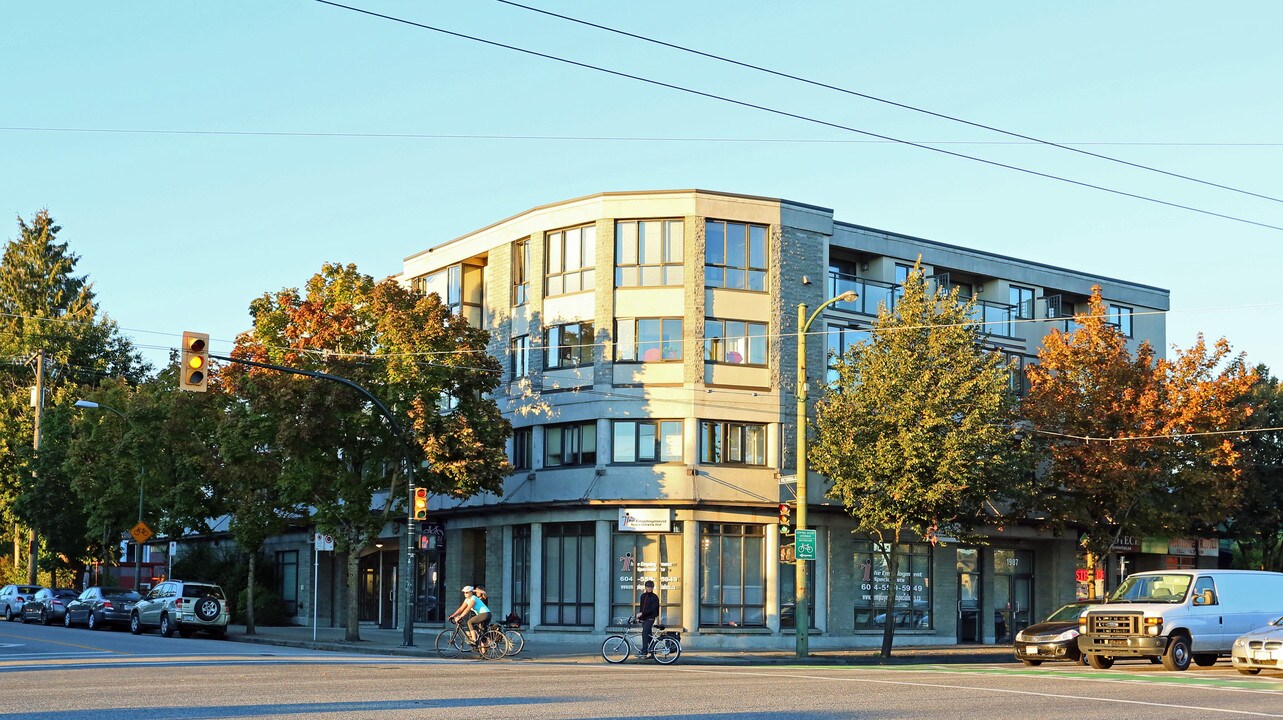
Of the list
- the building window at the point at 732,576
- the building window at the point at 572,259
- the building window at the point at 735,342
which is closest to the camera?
the building window at the point at 732,576

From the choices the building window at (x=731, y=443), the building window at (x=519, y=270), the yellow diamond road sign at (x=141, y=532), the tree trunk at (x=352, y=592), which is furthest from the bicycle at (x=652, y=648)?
the yellow diamond road sign at (x=141, y=532)

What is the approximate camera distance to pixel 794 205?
4078cm

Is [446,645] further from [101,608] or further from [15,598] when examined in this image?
[15,598]

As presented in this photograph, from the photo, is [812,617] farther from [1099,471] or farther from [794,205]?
[794,205]

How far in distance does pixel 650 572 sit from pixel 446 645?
329 inches

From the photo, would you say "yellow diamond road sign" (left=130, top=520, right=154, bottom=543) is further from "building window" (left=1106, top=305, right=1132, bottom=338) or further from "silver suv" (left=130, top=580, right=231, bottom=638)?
"building window" (left=1106, top=305, right=1132, bottom=338)

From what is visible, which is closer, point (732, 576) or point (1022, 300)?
point (732, 576)

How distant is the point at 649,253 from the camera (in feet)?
131

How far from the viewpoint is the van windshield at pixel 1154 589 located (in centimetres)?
2772

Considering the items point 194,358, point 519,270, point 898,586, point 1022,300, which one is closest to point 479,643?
point 194,358

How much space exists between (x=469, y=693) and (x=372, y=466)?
21.1 m

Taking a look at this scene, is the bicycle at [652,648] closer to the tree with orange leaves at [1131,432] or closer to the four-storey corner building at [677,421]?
the four-storey corner building at [677,421]

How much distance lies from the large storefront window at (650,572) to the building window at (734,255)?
706 cm

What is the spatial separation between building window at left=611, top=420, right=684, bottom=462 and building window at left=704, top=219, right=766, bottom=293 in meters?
4.24
